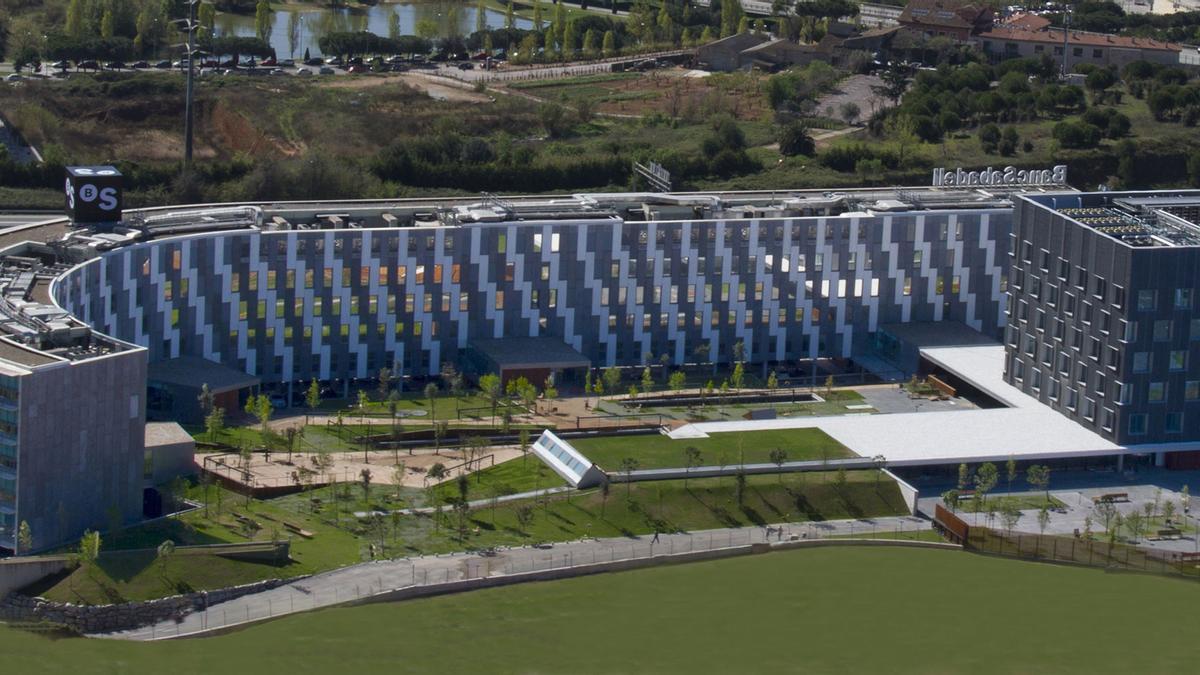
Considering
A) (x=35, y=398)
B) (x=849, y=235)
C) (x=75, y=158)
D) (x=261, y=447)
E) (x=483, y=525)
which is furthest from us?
(x=75, y=158)

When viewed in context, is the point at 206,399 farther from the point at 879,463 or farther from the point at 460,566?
the point at 879,463

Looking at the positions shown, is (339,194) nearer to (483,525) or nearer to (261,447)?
(261,447)

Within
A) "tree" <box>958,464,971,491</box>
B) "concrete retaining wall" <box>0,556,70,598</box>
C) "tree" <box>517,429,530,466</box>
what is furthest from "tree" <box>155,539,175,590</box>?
"tree" <box>958,464,971,491</box>

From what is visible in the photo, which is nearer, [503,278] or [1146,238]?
[1146,238]

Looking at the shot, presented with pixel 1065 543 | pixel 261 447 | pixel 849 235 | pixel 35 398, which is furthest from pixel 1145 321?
pixel 35 398

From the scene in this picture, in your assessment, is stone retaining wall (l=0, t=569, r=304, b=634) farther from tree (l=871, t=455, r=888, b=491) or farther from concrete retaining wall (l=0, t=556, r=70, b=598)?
tree (l=871, t=455, r=888, b=491)

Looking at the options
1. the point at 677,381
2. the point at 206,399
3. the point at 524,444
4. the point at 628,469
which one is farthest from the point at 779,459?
the point at 206,399
